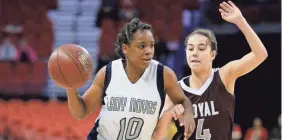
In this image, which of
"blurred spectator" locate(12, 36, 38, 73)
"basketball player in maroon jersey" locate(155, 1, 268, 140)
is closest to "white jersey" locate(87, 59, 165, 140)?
"basketball player in maroon jersey" locate(155, 1, 268, 140)

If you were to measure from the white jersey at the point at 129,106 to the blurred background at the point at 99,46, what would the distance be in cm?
332

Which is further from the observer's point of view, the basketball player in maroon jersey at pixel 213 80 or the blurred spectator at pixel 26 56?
the blurred spectator at pixel 26 56

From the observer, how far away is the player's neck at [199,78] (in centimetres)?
421

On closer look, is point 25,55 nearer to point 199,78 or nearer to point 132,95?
point 199,78

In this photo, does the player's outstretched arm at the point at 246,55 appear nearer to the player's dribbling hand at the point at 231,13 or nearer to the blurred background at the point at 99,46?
the player's dribbling hand at the point at 231,13

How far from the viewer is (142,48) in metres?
3.70

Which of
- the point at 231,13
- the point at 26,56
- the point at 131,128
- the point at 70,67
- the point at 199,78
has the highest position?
the point at 231,13

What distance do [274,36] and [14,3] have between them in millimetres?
7167

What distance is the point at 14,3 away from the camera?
48.9 feet

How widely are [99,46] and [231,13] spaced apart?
9.19 m

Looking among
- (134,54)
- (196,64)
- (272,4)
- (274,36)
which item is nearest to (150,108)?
(134,54)

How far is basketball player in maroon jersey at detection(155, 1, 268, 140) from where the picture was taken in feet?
13.1

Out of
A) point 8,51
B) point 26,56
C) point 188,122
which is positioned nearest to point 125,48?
point 188,122

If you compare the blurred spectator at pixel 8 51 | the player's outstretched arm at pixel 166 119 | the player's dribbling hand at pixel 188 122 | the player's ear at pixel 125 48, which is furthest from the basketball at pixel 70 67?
the blurred spectator at pixel 8 51
